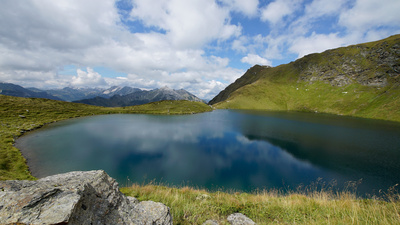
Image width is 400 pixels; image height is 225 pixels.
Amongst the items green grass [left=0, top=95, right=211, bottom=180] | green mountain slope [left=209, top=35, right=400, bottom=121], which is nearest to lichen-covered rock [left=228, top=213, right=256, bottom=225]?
green grass [left=0, top=95, right=211, bottom=180]

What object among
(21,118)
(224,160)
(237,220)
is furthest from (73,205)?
(21,118)

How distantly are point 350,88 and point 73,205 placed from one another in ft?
696

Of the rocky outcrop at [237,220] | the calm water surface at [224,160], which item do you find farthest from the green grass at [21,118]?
the rocky outcrop at [237,220]

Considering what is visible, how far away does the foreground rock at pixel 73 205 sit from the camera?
3.68m

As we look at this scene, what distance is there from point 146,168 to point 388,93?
181 meters

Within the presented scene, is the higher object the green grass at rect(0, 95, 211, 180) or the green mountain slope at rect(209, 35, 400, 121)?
the green mountain slope at rect(209, 35, 400, 121)

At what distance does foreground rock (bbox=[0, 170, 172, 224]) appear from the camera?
3.68 meters

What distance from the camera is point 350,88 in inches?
5822

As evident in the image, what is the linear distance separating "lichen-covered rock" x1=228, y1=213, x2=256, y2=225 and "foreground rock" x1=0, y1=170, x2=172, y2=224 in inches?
153

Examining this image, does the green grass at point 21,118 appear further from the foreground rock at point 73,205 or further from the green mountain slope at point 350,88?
the green mountain slope at point 350,88

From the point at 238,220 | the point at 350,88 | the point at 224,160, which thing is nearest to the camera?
the point at 238,220

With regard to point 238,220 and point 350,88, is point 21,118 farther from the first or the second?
point 350,88

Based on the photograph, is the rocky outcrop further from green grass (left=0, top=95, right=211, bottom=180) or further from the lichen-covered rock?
green grass (left=0, top=95, right=211, bottom=180)

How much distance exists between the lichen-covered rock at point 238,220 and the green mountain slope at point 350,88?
143884 millimetres
